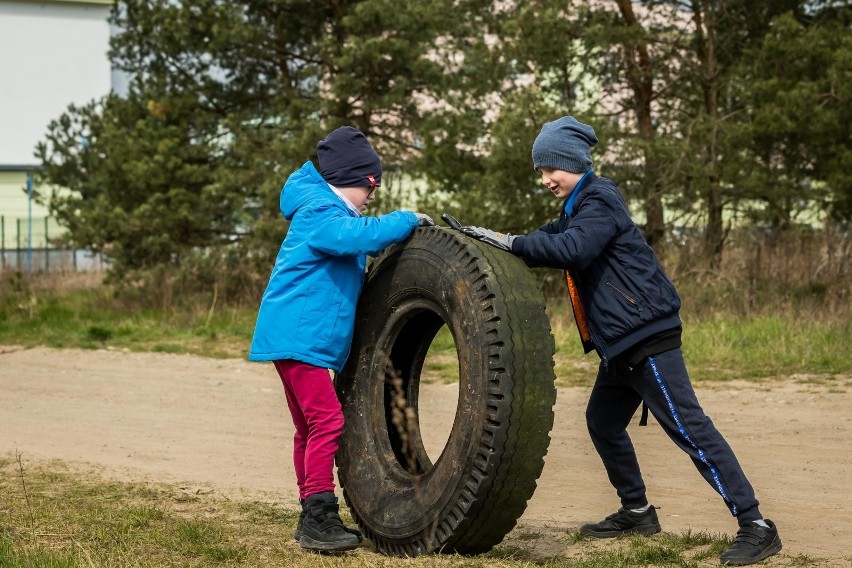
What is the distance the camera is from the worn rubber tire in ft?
14.9

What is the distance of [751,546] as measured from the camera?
470 centimetres

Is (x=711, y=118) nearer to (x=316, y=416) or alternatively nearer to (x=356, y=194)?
(x=356, y=194)

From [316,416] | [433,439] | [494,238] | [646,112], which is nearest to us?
[494,238]

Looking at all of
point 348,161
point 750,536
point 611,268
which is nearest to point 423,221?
point 348,161

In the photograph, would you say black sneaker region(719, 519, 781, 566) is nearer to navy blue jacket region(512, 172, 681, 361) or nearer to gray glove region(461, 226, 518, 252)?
navy blue jacket region(512, 172, 681, 361)

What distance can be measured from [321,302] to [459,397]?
2.43 ft

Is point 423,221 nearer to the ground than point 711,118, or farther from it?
nearer to the ground

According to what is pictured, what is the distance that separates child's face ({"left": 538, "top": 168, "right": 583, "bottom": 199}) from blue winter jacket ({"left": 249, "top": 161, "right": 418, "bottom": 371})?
23.6 inches

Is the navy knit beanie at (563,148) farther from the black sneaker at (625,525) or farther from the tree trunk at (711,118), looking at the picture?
the tree trunk at (711,118)

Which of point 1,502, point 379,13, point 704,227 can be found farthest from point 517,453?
point 379,13

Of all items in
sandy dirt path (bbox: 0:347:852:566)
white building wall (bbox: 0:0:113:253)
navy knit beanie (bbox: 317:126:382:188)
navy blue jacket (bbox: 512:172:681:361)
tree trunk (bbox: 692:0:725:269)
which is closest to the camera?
navy blue jacket (bbox: 512:172:681:361)

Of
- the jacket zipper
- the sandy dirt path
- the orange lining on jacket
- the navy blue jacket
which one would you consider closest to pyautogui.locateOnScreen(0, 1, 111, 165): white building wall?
the sandy dirt path

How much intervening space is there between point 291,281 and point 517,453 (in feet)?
3.93

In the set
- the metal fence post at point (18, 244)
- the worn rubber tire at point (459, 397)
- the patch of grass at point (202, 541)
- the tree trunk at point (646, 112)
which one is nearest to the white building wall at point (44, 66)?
the metal fence post at point (18, 244)
